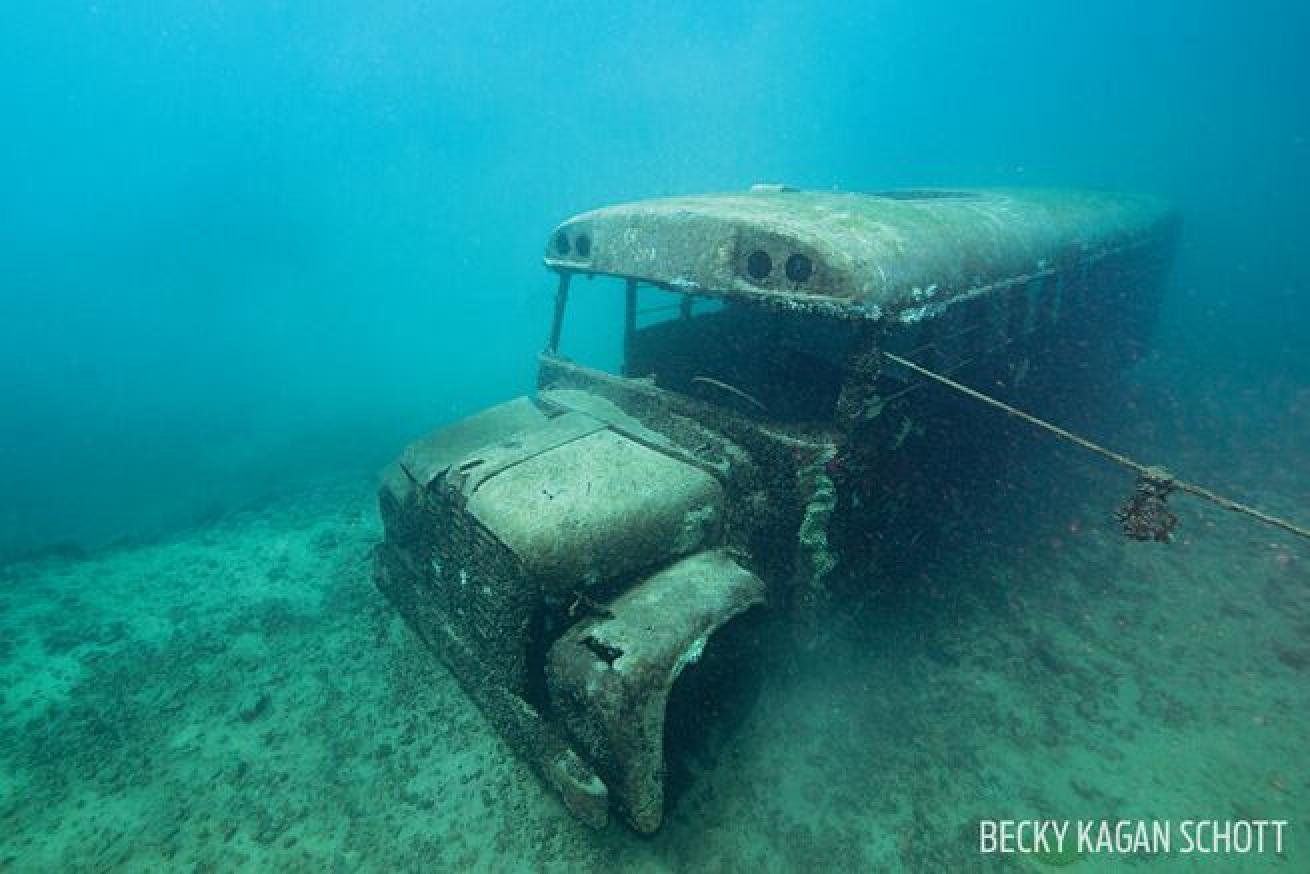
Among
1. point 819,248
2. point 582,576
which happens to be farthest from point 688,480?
point 819,248

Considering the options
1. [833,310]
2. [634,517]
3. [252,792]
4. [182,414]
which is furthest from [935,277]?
[182,414]

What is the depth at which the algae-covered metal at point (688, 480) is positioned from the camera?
293cm

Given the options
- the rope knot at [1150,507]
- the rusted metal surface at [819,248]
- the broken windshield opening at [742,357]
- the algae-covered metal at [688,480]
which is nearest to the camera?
the rope knot at [1150,507]

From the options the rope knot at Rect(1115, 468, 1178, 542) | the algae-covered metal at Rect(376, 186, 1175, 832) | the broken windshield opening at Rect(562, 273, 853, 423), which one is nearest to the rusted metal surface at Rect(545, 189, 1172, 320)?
the algae-covered metal at Rect(376, 186, 1175, 832)

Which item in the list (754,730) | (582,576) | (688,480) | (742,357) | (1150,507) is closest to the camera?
(1150,507)

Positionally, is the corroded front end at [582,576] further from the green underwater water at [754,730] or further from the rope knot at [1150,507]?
the rope knot at [1150,507]

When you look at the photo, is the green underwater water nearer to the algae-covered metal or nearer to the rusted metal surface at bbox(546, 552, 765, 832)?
the algae-covered metal

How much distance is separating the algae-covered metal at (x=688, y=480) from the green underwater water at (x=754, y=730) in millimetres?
433

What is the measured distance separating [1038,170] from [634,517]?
57837 mm

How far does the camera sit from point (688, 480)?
138 inches

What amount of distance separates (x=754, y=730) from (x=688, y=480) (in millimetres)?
1685

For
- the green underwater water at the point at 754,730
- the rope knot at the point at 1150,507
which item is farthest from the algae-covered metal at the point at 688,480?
the rope knot at the point at 1150,507

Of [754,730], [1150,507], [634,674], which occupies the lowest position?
[754,730]

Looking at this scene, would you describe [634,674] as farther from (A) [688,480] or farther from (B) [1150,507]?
(B) [1150,507]
